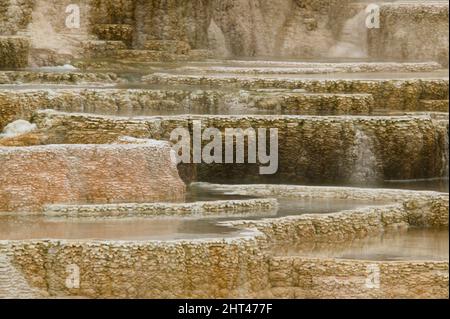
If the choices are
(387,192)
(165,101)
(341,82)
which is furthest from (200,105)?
(387,192)

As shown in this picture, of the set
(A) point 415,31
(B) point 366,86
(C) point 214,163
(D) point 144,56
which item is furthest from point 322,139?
(A) point 415,31

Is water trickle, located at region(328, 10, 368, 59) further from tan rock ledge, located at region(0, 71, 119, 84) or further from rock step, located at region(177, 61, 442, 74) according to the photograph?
tan rock ledge, located at region(0, 71, 119, 84)

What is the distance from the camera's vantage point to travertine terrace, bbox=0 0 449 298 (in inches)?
760

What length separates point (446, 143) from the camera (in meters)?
27.3

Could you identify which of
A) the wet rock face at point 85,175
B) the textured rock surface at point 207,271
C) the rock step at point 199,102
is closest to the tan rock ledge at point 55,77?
the rock step at point 199,102

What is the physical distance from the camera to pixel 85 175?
22.9 metres

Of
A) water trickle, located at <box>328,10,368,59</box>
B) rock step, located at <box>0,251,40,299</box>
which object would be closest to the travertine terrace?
rock step, located at <box>0,251,40,299</box>

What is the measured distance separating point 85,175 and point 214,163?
144 inches

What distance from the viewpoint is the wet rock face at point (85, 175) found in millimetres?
22328

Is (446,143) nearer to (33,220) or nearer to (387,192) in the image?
(387,192)

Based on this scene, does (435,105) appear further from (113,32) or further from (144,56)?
(113,32)

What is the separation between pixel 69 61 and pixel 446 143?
969 centimetres

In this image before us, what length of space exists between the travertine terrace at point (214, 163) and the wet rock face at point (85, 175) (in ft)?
0.08

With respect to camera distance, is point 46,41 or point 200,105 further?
point 46,41
